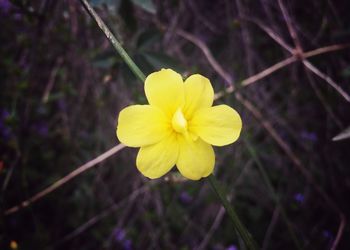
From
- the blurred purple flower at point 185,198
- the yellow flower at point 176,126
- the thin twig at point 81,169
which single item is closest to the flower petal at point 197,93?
the yellow flower at point 176,126

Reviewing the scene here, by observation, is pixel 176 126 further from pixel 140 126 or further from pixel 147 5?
pixel 147 5

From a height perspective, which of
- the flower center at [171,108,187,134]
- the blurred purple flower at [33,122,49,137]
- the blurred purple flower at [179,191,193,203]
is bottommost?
the blurred purple flower at [179,191,193,203]

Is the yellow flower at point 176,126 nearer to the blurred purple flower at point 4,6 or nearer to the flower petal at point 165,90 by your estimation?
the flower petal at point 165,90

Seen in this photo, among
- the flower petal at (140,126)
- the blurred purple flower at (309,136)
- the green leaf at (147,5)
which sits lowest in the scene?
the blurred purple flower at (309,136)

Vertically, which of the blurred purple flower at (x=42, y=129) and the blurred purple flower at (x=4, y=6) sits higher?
the blurred purple flower at (x=4, y=6)

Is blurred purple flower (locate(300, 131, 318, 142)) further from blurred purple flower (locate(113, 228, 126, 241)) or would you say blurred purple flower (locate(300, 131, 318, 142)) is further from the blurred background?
blurred purple flower (locate(113, 228, 126, 241))

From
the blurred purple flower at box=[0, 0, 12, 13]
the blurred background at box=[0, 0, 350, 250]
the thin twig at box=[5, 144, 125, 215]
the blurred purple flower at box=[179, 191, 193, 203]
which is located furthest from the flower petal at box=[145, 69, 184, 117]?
the blurred purple flower at box=[0, 0, 12, 13]

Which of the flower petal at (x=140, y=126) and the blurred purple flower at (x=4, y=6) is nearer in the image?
the flower petal at (x=140, y=126)

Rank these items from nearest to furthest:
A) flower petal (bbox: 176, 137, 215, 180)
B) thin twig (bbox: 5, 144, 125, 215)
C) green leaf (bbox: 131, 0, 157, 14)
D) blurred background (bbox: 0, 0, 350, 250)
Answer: flower petal (bbox: 176, 137, 215, 180)
thin twig (bbox: 5, 144, 125, 215)
green leaf (bbox: 131, 0, 157, 14)
blurred background (bbox: 0, 0, 350, 250)

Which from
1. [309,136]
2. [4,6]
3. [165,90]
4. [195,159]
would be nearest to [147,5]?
[165,90]
